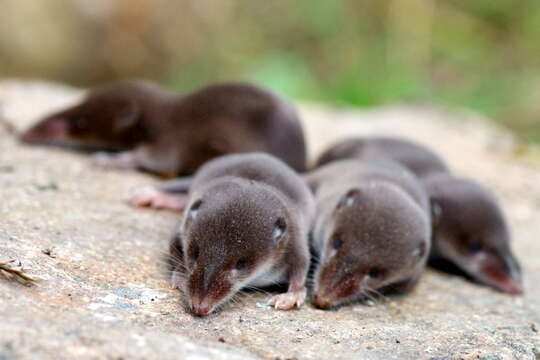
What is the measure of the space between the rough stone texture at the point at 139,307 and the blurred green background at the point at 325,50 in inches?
177

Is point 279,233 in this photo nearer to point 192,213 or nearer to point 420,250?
point 192,213

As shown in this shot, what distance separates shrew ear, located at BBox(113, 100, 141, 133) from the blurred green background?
3.75 metres

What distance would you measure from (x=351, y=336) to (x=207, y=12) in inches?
332

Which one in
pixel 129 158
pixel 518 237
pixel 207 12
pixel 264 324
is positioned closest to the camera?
pixel 264 324

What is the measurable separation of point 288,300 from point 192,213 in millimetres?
645

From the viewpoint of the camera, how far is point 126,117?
5.42m

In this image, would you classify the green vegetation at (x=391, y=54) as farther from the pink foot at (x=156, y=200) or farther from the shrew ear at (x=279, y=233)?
the shrew ear at (x=279, y=233)

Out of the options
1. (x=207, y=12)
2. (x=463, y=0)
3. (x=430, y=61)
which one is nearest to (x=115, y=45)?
(x=207, y=12)

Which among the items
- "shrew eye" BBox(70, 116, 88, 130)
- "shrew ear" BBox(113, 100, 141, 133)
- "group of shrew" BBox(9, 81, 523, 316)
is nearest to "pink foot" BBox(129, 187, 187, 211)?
"group of shrew" BBox(9, 81, 523, 316)

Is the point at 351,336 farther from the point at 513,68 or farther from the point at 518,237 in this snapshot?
the point at 513,68

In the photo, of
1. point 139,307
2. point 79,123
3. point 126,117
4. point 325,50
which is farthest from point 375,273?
point 325,50

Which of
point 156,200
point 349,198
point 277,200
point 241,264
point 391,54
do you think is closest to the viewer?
point 241,264

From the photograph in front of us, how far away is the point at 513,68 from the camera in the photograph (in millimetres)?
9719

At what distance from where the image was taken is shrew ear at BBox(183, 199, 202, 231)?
3297mm
